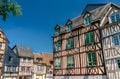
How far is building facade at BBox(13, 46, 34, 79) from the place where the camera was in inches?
1437

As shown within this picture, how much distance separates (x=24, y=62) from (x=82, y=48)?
22.6 meters

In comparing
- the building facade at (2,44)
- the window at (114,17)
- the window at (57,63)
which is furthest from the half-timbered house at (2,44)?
the window at (114,17)

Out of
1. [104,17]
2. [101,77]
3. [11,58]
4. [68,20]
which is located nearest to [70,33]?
[68,20]

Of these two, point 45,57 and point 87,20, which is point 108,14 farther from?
point 45,57

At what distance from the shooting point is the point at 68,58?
21.4m

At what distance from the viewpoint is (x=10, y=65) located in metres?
33.9

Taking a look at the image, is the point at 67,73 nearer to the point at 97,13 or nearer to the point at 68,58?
the point at 68,58

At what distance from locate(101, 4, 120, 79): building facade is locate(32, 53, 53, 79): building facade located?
26997mm

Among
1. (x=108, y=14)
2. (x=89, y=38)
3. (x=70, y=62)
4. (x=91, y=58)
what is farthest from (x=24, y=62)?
(x=108, y=14)

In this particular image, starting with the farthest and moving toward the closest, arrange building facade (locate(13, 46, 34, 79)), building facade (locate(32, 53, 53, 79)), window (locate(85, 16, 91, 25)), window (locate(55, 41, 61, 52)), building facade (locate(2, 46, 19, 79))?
1. building facade (locate(32, 53, 53, 79))
2. building facade (locate(13, 46, 34, 79))
3. building facade (locate(2, 46, 19, 79))
4. window (locate(55, 41, 61, 52))
5. window (locate(85, 16, 91, 25))

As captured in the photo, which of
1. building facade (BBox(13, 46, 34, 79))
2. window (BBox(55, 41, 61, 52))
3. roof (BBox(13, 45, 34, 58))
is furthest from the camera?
roof (BBox(13, 45, 34, 58))

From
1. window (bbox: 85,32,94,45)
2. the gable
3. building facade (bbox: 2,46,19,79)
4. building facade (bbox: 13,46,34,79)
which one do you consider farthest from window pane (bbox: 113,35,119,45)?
building facade (bbox: 13,46,34,79)

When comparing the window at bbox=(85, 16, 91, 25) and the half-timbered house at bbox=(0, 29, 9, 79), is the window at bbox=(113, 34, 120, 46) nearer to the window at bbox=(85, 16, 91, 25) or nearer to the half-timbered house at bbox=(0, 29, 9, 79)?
the window at bbox=(85, 16, 91, 25)

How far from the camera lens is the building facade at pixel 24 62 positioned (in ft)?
120
